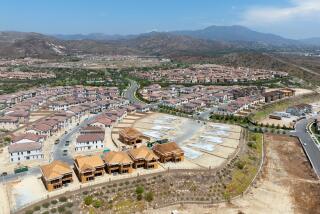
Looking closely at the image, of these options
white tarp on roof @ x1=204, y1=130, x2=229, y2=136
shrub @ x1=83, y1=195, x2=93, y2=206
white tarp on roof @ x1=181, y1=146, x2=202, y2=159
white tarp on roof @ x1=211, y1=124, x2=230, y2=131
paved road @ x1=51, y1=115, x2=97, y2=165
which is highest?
white tarp on roof @ x1=211, y1=124, x2=230, y2=131

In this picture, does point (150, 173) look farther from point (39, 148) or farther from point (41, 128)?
point (41, 128)

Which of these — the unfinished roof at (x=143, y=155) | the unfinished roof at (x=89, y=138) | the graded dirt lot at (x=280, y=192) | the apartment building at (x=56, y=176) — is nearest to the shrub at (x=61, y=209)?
the apartment building at (x=56, y=176)

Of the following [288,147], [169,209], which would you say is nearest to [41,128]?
[169,209]

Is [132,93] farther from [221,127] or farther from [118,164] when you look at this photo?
[118,164]

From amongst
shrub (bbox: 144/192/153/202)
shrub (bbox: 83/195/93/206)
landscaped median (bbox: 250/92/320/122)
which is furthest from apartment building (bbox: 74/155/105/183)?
landscaped median (bbox: 250/92/320/122)

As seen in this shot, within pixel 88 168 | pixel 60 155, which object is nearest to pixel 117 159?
pixel 88 168

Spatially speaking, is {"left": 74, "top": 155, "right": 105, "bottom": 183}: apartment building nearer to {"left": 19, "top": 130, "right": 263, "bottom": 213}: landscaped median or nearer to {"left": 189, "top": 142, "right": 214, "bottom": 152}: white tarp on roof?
{"left": 19, "top": 130, "right": 263, "bottom": 213}: landscaped median
